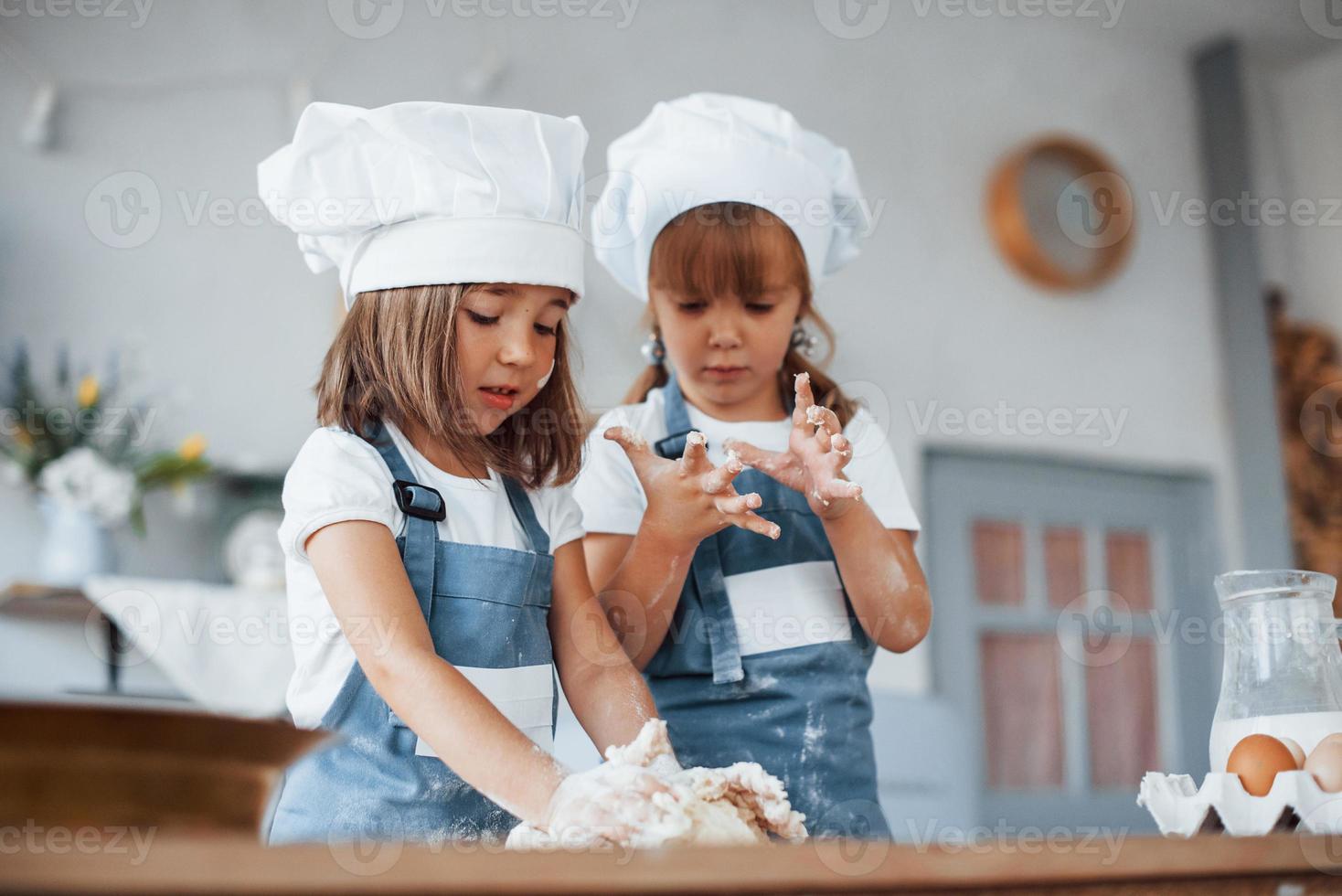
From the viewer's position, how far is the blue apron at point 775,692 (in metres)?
1.08

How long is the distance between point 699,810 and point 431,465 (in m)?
0.44

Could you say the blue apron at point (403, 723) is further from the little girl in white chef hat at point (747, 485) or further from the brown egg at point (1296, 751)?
the brown egg at point (1296, 751)

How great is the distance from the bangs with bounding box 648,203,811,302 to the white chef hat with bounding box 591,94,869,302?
0.04 feet

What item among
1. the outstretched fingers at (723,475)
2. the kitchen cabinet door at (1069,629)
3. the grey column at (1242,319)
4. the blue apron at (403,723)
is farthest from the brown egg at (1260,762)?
the grey column at (1242,319)

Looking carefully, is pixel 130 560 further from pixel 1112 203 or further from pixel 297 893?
pixel 1112 203

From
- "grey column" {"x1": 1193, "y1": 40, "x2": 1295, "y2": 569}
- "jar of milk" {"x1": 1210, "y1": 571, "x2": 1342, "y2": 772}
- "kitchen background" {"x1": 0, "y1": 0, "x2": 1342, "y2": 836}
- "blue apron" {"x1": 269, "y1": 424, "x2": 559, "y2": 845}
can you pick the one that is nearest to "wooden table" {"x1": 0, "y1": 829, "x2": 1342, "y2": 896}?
"jar of milk" {"x1": 1210, "y1": 571, "x2": 1342, "y2": 772}

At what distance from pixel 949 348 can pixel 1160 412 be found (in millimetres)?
755

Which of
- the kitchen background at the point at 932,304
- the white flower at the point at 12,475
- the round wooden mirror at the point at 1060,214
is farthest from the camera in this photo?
the round wooden mirror at the point at 1060,214

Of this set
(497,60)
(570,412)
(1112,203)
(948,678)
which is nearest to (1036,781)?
(948,678)

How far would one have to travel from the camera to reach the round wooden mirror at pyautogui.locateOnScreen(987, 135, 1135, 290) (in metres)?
3.37

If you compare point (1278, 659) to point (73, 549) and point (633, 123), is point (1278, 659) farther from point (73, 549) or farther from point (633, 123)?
point (633, 123)

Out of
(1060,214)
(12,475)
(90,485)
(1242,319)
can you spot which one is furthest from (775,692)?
(1242,319)

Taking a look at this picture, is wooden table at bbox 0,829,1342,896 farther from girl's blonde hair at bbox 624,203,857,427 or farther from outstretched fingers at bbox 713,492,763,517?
girl's blonde hair at bbox 624,203,857,427

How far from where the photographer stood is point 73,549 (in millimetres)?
2299
